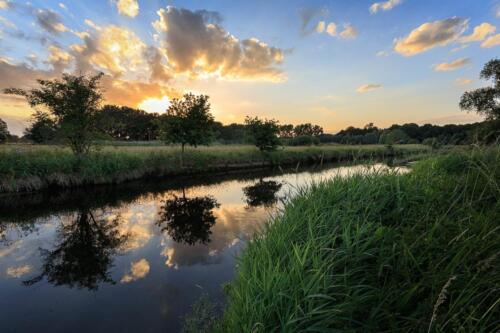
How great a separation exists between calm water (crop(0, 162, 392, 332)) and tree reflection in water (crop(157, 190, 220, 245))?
4 centimetres

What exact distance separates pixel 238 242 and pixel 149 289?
3.23 metres

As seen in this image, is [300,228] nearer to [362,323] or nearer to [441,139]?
[362,323]

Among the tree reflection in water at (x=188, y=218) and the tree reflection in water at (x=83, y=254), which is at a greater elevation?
the tree reflection in water at (x=83, y=254)

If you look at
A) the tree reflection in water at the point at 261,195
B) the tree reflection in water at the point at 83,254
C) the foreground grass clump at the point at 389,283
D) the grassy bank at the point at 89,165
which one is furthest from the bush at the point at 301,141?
the foreground grass clump at the point at 389,283

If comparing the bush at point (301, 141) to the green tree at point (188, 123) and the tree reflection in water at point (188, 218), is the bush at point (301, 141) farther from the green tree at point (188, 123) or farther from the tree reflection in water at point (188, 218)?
the tree reflection in water at point (188, 218)

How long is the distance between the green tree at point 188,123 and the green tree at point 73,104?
23.0ft

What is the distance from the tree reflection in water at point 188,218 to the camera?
9.22 meters

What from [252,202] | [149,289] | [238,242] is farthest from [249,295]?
[252,202]

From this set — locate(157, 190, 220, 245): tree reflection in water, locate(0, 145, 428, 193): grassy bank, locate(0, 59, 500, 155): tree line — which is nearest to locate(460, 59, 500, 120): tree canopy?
locate(0, 59, 500, 155): tree line

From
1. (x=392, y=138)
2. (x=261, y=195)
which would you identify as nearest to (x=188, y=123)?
(x=261, y=195)

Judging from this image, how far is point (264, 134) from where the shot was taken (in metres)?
36.4

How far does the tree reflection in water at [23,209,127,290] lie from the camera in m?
6.40

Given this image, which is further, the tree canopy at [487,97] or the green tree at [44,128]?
the tree canopy at [487,97]

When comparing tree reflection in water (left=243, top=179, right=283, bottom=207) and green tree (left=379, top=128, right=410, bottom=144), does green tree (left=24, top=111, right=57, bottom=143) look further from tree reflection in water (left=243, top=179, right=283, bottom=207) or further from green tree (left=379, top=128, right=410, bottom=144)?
green tree (left=379, top=128, right=410, bottom=144)
